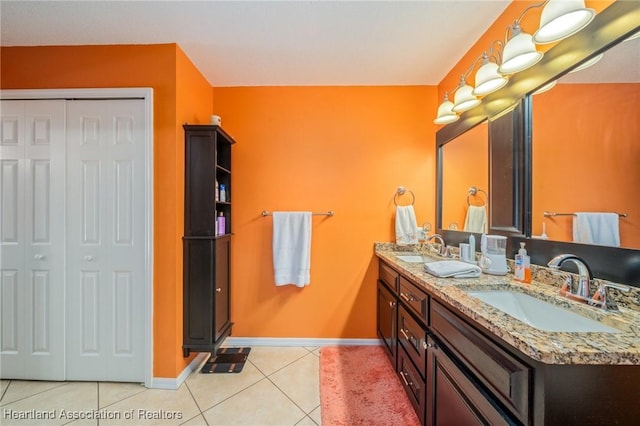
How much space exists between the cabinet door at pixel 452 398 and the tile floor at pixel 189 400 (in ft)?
2.28

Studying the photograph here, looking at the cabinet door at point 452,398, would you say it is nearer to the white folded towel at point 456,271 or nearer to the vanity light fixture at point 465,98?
the white folded towel at point 456,271

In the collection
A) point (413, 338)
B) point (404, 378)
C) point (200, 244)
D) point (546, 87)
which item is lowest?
point (404, 378)

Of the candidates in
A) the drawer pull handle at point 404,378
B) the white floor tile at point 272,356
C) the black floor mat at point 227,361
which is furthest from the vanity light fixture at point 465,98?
the black floor mat at point 227,361

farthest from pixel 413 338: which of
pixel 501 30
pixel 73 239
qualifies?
pixel 73 239

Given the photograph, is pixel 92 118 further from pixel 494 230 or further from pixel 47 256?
pixel 494 230

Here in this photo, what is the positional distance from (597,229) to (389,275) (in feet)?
3.71

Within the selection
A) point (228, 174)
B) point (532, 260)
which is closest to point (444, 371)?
point (532, 260)

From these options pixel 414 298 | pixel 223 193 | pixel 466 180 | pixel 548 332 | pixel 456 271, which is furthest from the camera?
pixel 223 193

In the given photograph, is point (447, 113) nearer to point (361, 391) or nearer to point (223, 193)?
point (223, 193)

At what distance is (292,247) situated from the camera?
7.07ft

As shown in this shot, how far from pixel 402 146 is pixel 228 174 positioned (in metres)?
1.61

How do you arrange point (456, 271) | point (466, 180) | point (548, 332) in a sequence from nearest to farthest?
1. point (548, 332)
2. point (456, 271)
3. point (466, 180)

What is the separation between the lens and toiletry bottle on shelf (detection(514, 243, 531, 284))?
116 cm

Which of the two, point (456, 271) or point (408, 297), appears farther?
point (408, 297)
